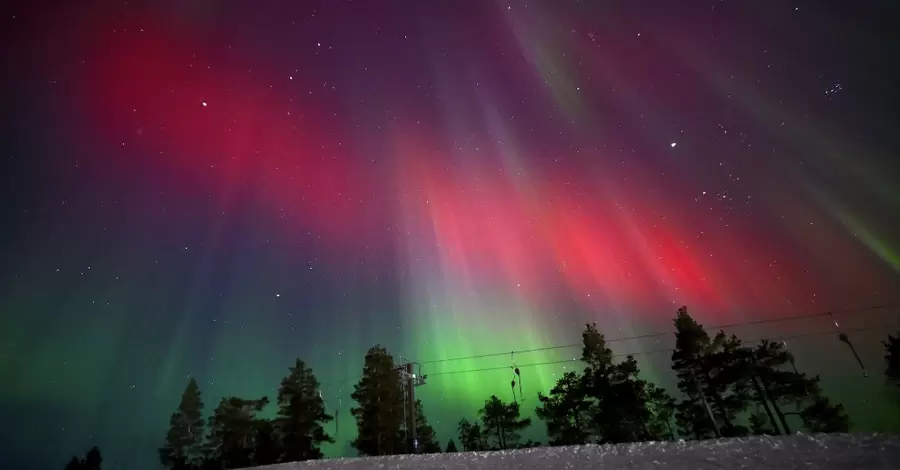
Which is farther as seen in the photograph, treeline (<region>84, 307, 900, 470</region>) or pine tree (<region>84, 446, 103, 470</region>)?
pine tree (<region>84, 446, 103, 470</region>)

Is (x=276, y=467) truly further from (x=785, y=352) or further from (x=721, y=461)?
(x=785, y=352)

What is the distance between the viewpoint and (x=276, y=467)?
77.9ft

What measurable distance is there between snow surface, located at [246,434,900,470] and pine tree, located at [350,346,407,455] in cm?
2927

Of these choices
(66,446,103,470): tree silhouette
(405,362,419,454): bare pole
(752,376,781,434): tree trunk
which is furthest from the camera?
(66,446,103,470): tree silhouette

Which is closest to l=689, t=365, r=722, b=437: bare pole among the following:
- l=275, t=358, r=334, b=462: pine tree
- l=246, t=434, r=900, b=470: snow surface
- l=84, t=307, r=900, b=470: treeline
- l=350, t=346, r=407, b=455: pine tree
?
l=84, t=307, r=900, b=470: treeline

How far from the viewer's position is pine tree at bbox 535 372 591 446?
41.2 metres

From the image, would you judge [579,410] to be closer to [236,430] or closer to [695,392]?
[695,392]

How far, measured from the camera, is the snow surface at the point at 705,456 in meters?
11.5

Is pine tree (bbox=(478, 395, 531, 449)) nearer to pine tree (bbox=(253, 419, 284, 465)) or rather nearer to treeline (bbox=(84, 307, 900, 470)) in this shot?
treeline (bbox=(84, 307, 900, 470))

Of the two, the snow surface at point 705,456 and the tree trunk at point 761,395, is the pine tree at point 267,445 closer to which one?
the snow surface at point 705,456

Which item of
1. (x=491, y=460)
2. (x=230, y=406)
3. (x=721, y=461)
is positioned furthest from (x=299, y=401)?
(x=721, y=461)

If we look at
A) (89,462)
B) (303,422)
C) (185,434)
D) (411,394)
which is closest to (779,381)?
(411,394)

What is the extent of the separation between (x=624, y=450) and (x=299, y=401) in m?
42.2

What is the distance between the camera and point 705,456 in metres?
13.6
